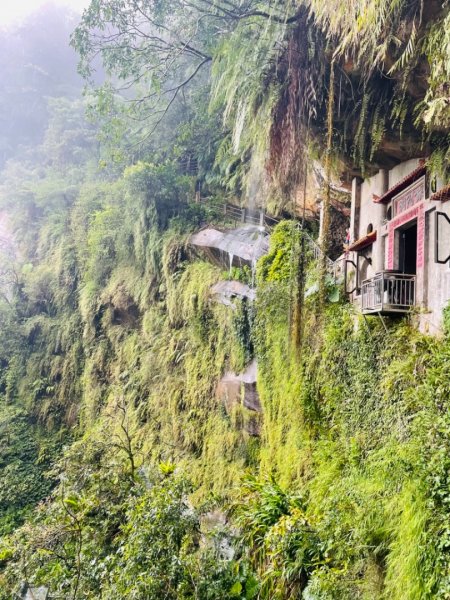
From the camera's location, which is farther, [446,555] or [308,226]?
[308,226]

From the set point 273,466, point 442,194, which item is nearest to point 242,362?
point 273,466

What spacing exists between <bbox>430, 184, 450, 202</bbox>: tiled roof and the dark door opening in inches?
39.6

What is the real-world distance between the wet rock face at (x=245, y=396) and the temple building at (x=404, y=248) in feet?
7.52

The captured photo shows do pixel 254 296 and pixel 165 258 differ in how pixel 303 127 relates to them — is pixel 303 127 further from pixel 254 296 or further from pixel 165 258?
pixel 165 258

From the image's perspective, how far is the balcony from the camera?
396cm

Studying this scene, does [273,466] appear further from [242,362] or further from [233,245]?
[233,245]

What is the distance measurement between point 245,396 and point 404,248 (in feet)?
11.5

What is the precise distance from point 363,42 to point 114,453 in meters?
5.97

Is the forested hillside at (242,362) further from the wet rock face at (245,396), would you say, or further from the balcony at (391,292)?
the balcony at (391,292)

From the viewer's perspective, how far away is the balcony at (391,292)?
3955 millimetres

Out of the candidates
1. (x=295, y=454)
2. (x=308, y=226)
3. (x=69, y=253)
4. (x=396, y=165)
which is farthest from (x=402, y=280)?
(x=69, y=253)

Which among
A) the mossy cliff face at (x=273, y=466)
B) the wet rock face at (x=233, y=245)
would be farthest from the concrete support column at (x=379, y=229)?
the wet rock face at (x=233, y=245)

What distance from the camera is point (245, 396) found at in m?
6.45

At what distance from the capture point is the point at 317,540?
322 centimetres
